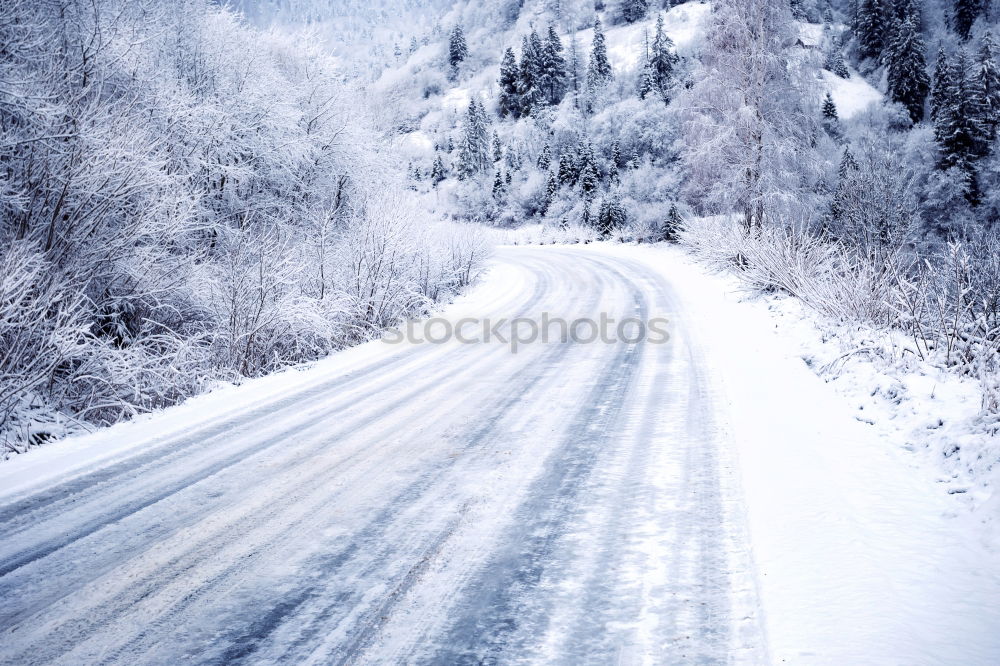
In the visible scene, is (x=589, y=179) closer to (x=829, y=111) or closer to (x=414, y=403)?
(x=829, y=111)

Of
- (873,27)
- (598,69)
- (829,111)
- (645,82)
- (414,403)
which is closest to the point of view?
(414,403)

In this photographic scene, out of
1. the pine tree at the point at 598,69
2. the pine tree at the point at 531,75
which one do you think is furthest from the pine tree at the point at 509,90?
the pine tree at the point at 598,69

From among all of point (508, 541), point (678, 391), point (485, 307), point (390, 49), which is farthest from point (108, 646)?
point (390, 49)

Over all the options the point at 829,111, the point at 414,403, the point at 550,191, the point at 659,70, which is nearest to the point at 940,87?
the point at 829,111

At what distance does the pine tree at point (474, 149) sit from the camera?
205 feet

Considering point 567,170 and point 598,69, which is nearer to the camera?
point 567,170

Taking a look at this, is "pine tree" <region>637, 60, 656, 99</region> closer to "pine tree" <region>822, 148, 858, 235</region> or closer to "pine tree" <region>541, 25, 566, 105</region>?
"pine tree" <region>541, 25, 566, 105</region>

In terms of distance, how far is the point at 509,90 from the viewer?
250 ft

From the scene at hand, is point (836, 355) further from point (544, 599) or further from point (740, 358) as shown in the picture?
point (544, 599)

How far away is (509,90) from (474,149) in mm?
19082

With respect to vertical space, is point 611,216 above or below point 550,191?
below

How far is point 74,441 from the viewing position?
5.00 meters

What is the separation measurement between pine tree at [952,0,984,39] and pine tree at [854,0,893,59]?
8855 millimetres

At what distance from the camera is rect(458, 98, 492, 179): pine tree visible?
205 feet
